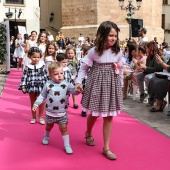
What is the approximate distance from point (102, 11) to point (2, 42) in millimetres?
15525

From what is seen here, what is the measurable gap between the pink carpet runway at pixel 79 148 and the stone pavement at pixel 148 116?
0.57ft

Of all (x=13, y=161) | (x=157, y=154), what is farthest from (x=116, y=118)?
(x=13, y=161)

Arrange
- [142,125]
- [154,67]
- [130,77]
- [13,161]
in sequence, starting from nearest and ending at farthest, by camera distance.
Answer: [13,161], [142,125], [154,67], [130,77]

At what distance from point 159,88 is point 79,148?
2.71 metres

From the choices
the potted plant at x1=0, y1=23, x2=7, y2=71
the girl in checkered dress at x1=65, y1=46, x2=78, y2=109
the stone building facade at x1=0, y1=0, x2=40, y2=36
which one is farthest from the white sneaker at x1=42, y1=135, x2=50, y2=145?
the stone building facade at x1=0, y1=0, x2=40, y2=36

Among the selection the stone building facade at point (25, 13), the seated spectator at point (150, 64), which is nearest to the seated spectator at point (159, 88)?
the seated spectator at point (150, 64)

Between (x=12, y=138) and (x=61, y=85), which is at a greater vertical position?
(x=61, y=85)

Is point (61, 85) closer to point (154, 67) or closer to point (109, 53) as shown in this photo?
point (109, 53)

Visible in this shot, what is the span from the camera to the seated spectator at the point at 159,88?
6.68m

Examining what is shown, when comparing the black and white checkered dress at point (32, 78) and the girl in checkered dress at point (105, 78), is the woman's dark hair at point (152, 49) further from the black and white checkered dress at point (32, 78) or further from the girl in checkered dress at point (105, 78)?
the girl in checkered dress at point (105, 78)

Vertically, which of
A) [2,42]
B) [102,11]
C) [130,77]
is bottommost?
[130,77]

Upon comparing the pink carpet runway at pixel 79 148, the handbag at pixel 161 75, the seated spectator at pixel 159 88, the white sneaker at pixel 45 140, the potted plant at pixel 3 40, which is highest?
the potted plant at pixel 3 40

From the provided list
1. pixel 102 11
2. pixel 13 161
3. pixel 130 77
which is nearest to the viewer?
pixel 13 161

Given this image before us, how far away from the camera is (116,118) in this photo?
6.54 meters
